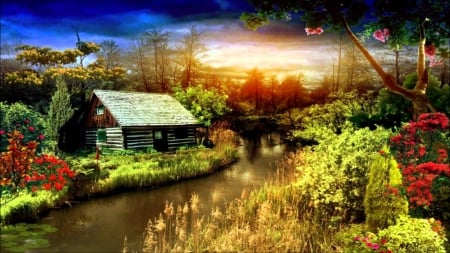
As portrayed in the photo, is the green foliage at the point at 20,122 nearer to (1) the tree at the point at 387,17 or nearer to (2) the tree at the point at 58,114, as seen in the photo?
(1) the tree at the point at 387,17

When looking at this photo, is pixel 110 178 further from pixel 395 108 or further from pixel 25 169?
pixel 395 108

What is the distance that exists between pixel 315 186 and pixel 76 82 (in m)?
21.4

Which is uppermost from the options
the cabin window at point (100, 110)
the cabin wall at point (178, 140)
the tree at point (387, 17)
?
the tree at point (387, 17)

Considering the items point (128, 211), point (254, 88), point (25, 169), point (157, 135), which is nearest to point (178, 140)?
point (157, 135)

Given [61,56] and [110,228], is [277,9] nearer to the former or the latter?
[110,228]

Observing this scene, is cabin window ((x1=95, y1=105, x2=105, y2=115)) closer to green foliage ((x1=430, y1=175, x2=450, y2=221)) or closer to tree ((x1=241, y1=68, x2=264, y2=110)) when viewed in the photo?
green foliage ((x1=430, y1=175, x2=450, y2=221))

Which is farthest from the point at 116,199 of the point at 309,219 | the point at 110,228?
the point at 309,219

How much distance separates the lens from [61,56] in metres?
24.4

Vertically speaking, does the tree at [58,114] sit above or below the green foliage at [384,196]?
above

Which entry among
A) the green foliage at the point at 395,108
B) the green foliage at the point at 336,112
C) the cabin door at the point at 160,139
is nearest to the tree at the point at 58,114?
A: the cabin door at the point at 160,139

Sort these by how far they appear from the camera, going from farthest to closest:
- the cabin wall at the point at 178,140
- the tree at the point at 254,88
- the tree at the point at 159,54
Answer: the tree at the point at 254,88, the tree at the point at 159,54, the cabin wall at the point at 178,140

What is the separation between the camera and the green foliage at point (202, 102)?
24.9 metres

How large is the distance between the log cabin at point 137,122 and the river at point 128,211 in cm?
564

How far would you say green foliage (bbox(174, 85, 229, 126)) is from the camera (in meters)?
24.9
